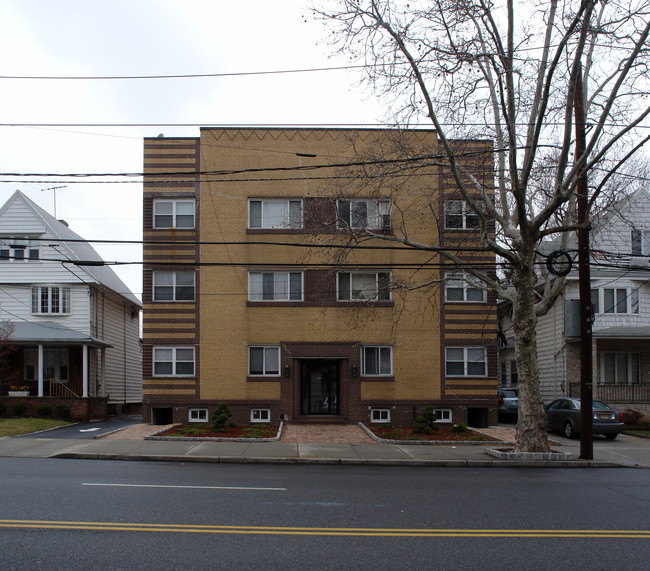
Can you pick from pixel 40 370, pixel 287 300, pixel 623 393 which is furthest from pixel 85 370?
pixel 623 393

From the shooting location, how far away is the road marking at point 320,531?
749cm

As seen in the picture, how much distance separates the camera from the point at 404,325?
79.9 ft

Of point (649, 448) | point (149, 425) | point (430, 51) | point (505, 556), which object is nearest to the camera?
point (505, 556)

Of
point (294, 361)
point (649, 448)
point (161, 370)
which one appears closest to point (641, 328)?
point (649, 448)

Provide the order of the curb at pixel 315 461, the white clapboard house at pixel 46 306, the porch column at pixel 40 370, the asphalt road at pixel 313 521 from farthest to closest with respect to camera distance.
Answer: the white clapboard house at pixel 46 306
the porch column at pixel 40 370
the curb at pixel 315 461
the asphalt road at pixel 313 521

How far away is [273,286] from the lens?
24.4m

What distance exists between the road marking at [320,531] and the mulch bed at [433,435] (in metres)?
11.3

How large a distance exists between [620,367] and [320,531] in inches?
997

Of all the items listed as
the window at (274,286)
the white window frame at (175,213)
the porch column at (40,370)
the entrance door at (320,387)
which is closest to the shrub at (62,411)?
the porch column at (40,370)

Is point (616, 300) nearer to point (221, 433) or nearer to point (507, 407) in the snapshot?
point (507, 407)

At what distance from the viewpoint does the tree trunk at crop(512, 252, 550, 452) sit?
15938 millimetres

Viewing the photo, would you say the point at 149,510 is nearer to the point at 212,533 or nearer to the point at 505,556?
the point at 212,533

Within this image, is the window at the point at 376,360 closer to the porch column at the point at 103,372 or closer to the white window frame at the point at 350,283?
the white window frame at the point at 350,283

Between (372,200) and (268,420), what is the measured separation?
9.32 metres
